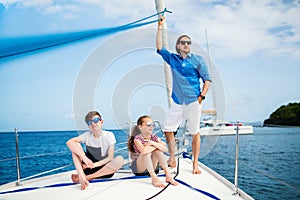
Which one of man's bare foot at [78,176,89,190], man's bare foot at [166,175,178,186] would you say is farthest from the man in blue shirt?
man's bare foot at [78,176,89,190]

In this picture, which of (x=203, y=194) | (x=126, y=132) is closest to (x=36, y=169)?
(x=126, y=132)

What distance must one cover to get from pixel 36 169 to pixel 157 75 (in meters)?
21.3

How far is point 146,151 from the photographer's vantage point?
290cm

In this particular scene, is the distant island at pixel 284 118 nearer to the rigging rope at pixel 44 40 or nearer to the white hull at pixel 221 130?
the white hull at pixel 221 130

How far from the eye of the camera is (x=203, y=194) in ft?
8.71

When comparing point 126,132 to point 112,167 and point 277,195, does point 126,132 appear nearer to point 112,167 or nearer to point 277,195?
point 112,167

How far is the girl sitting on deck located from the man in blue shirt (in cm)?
46

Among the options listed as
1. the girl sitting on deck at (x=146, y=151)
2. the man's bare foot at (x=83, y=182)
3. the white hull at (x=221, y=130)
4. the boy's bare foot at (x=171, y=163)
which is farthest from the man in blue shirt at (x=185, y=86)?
the man's bare foot at (x=83, y=182)

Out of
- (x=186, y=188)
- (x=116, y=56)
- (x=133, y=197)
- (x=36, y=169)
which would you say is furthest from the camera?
(x=36, y=169)

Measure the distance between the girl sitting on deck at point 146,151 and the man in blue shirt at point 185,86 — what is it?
463 millimetres

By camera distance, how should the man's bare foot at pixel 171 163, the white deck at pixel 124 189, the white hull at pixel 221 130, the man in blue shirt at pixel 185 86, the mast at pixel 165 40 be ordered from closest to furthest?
the white deck at pixel 124 189, the man in blue shirt at pixel 185 86, the man's bare foot at pixel 171 163, the mast at pixel 165 40, the white hull at pixel 221 130

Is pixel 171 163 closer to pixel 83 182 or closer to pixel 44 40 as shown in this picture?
pixel 83 182

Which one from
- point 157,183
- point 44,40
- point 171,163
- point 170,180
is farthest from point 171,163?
point 44,40

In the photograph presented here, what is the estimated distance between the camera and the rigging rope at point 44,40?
2.67 m
